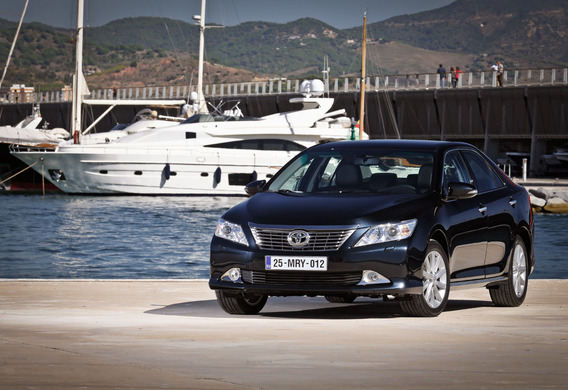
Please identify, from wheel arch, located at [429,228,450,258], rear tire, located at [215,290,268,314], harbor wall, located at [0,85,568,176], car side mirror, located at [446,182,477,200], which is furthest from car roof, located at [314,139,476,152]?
harbor wall, located at [0,85,568,176]

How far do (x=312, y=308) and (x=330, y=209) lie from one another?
161 centimetres

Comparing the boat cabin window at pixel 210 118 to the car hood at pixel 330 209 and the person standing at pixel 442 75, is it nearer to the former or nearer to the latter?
the person standing at pixel 442 75

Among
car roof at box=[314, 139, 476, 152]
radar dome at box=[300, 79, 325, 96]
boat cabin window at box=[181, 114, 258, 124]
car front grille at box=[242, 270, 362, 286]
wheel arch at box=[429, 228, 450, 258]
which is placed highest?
car roof at box=[314, 139, 476, 152]

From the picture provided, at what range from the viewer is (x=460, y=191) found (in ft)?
33.9

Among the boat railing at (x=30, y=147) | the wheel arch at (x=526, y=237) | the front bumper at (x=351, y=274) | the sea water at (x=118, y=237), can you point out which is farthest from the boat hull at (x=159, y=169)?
the front bumper at (x=351, y=274)

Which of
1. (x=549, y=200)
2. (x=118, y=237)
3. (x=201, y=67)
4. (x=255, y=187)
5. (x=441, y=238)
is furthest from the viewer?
(x=201, y=67)

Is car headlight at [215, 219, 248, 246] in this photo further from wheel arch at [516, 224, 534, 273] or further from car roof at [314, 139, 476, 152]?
wheel arch at [516, 224, 534, 273]

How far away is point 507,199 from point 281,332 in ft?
12.1

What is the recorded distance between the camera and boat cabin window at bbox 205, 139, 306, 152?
52781 mm

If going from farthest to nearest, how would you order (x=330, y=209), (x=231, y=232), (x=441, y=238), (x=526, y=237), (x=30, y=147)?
(x=30, y=147) < (x=526, y=237) < (x=441, y=238) < (x=231, y=232) < (x=330, y=209)

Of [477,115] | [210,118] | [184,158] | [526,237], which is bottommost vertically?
[184,158]

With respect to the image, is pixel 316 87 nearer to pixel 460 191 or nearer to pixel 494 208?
pixel 494 208

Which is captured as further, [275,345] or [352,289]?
[352,289]

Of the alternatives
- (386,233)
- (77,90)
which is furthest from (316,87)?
(386,233)
